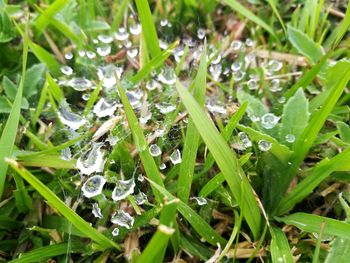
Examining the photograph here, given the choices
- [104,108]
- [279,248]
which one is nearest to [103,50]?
[104,108]

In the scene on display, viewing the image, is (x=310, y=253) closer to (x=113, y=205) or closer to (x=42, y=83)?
(x=113, y=205)

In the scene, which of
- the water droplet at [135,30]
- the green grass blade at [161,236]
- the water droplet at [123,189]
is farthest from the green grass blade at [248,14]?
the green grass blade at [161,236]

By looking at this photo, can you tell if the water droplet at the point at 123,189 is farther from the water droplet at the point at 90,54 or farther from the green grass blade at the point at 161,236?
the water droplet at the point at 90,54

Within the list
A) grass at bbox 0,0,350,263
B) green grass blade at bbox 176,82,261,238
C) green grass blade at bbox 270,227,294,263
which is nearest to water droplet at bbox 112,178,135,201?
grass at bbox 0,0,350,263

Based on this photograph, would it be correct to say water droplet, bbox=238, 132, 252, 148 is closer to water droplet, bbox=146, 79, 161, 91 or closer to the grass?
the grass

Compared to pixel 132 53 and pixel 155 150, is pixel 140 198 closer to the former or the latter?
pixel 155 150

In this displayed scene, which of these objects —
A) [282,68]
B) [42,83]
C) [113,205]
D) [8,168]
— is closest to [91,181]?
[113,205]
